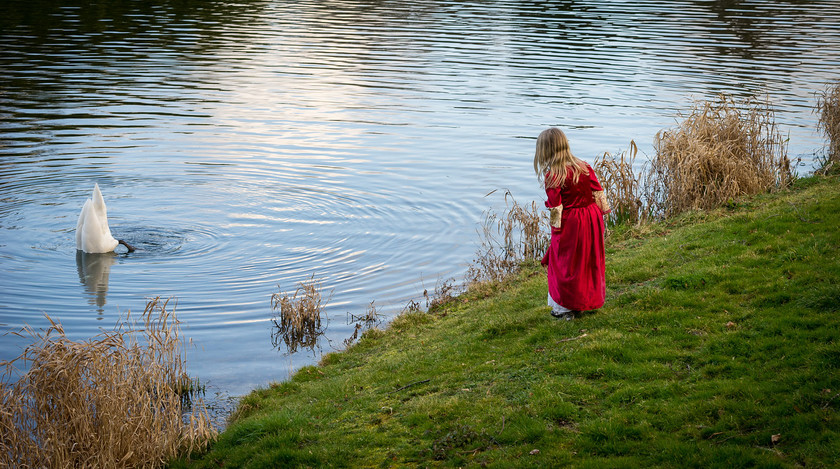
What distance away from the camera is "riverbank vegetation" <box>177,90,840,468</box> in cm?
645

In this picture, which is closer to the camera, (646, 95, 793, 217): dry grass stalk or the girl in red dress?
the girl in red dress

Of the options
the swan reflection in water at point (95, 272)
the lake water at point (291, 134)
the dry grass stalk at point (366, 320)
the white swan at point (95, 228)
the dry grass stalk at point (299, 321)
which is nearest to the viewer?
the dry grass stalk at point (299, 321)

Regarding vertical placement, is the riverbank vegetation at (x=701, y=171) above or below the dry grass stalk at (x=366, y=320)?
above

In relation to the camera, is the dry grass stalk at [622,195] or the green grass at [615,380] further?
the dry grass stalk at [622,195]

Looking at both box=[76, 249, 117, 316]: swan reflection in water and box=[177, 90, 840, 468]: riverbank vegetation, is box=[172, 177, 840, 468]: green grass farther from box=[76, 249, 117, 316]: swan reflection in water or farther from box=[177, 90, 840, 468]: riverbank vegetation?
box=[76, 249, 117, 316]: swan reflection in water

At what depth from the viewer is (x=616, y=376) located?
7781mm

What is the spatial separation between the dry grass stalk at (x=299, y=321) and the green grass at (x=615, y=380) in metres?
1.10

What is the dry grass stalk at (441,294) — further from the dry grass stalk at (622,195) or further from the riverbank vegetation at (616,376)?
the dry grass stalk at (622,195)

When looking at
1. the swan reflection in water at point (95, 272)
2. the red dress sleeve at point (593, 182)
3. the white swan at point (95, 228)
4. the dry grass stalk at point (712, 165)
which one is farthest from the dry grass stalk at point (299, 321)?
the dry grass stalk at point (712, 165)

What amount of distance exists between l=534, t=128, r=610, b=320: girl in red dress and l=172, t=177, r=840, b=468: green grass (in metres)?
0.38

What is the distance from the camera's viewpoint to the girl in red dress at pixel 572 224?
9.16m

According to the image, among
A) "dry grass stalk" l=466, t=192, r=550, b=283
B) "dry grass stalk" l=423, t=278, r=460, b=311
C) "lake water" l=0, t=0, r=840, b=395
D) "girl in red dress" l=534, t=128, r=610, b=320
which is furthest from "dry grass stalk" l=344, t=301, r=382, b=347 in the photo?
"girl in red dress" l=534, t=128, r=610, b=320

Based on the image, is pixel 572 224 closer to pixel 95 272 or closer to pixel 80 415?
pixel 80 415

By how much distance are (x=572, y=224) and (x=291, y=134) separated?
17.1 m
